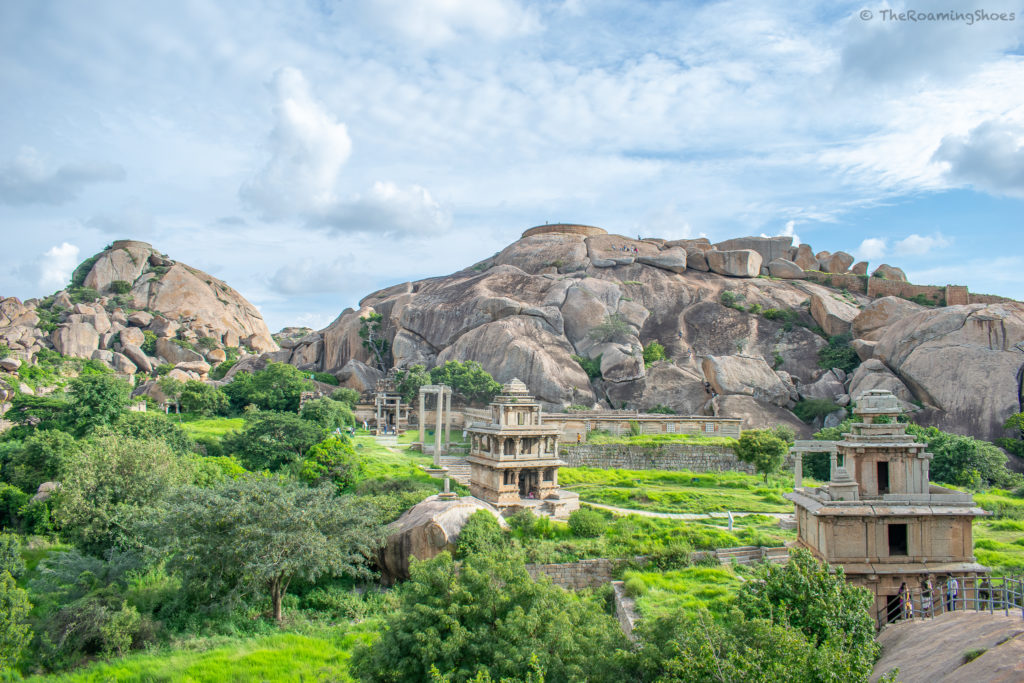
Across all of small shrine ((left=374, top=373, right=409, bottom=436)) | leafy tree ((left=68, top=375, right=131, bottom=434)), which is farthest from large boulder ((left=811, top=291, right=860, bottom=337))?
leafy tree ((left=68, top=375, right=131, bottom=434))

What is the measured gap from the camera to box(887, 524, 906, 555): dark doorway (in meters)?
14.7

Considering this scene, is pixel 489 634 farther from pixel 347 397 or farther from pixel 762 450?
pixel 347 397

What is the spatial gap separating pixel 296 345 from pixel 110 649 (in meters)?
45.6

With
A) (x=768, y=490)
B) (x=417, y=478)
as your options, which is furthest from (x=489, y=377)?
(x=768, y=490)

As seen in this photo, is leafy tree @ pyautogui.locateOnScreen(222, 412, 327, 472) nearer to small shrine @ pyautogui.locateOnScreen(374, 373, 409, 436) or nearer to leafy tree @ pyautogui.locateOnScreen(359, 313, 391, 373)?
small shrine @ pyautogui.locateOnScreen(374, 373, 409, 436)

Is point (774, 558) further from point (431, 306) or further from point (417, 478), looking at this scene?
point (431, 306)

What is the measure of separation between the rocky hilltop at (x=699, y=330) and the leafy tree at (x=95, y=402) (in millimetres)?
18572

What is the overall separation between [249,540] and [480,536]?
6306 millimetres

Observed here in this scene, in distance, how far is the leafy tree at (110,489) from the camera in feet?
69.7

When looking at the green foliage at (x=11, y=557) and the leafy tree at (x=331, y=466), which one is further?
the leafy tree at (x=331, y=466)

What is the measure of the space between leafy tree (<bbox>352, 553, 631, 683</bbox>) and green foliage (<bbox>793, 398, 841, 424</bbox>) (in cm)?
3198

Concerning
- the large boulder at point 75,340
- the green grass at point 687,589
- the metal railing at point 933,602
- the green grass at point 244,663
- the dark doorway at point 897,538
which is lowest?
the green grass at point 244,663

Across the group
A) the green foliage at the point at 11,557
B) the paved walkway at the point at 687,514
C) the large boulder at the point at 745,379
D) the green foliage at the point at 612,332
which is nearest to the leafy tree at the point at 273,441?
the green foliage at the point at 11,557

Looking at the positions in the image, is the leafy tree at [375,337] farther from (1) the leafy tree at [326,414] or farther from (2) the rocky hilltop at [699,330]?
(1) the leafy tree at [326,414]
